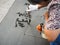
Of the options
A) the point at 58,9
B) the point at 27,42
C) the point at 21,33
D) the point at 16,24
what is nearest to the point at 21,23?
the point at 16,24

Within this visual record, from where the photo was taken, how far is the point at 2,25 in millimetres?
1835

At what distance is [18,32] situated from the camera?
1.72 m

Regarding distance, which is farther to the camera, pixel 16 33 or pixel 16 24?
pixel 16 24

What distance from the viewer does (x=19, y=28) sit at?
5.82 ft

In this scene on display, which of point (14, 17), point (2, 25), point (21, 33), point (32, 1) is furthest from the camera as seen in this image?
point (14, 17)

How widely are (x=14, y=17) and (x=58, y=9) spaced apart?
1.08 m

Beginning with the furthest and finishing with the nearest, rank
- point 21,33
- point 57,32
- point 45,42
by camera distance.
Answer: point 21,33
point 45,42
point 57,32

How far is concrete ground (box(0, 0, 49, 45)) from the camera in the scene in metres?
1.59

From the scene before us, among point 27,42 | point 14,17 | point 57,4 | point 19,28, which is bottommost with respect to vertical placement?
point 27,42

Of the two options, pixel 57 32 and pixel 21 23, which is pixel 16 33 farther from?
pixel 57 32

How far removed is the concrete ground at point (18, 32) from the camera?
1587 mm

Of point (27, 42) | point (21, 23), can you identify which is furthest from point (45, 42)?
point (21, 23)

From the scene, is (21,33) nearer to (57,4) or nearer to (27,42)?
(27,42)

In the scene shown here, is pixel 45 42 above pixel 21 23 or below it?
below
